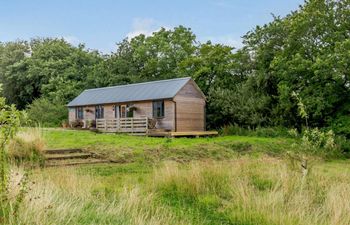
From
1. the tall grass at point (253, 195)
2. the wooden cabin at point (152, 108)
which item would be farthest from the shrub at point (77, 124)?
the tall grass at point (253, 195)

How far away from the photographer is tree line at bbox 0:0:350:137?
70.7 feet

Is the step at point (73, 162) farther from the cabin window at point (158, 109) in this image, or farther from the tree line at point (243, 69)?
the tree line at point (243, 69)

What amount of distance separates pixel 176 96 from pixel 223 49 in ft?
24.1

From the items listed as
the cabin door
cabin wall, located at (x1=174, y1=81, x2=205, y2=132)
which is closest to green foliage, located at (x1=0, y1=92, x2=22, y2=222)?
cabin wall, located at (x1=174, y1=81, x2=205, y2=132)

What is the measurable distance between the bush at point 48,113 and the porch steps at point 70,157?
66.3 feet

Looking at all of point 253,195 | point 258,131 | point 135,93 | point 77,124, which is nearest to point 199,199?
point 253,195

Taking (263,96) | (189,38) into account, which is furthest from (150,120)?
(189,38)

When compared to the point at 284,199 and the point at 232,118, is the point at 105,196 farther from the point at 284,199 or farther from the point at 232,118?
the point at 232,118

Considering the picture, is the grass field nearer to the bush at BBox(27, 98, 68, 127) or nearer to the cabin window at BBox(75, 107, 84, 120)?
the cabin window at BBox(75, 107, 84, 120)

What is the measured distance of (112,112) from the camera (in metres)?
28.3

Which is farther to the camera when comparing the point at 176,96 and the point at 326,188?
the point at 176,96

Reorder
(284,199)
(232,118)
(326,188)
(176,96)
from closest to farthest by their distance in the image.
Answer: (284,199), (326,188), (176,96), (232,118)

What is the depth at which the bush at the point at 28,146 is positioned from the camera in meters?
11.4

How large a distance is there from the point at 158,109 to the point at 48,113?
1301 centimetres
